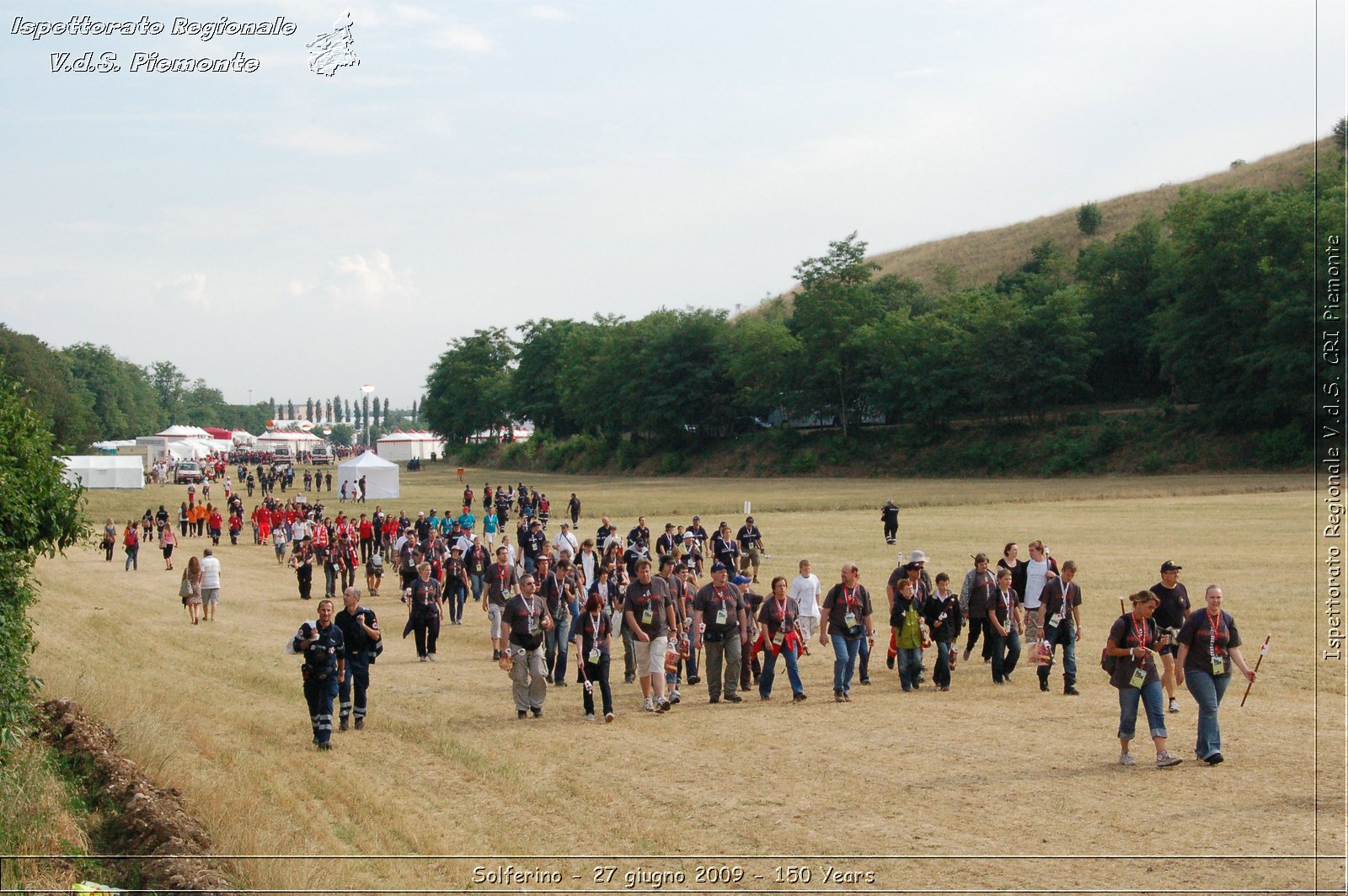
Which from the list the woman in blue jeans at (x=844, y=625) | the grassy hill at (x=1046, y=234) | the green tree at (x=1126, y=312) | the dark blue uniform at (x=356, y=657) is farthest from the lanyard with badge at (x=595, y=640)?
the grassy hill at (x=1046, y=234)

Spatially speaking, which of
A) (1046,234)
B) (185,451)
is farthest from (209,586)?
(1046,234)

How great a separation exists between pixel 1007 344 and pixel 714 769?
6836 cm

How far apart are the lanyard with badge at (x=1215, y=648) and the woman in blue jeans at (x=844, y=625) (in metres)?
4.38

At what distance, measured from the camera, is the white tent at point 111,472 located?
212 feet

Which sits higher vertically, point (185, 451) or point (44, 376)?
point (44, 376)

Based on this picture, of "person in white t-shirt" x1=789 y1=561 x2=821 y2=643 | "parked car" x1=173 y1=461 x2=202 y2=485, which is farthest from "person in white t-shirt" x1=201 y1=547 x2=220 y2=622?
"parked car" x1=173 y1=461 x2=202 y2=485

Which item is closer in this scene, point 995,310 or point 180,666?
point 180,666

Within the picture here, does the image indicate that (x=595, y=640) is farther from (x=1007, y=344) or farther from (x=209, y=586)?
(x=1007, y=344)

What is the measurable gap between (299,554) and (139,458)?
1924 inches

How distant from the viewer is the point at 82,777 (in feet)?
32.6

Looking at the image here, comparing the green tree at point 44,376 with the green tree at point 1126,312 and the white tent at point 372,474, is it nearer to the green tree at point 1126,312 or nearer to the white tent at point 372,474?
the white tent at point 372,474

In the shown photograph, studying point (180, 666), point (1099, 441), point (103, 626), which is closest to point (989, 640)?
point (180, 666)

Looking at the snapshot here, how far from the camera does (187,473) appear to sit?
7762cm

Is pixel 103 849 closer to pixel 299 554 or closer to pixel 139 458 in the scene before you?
pixel 299 554
